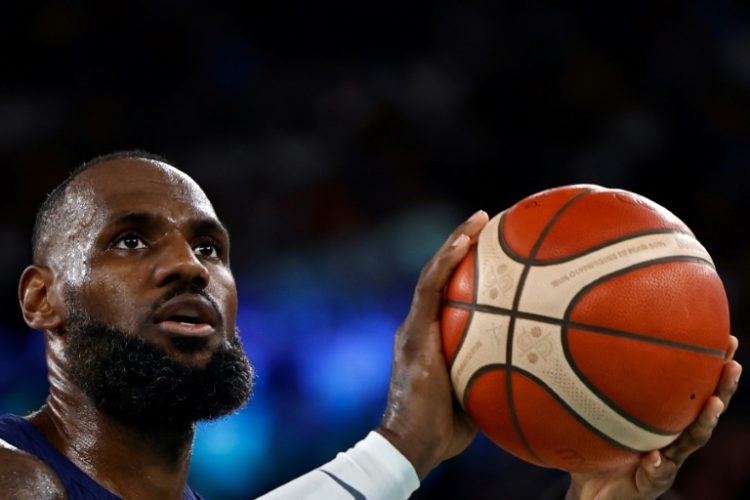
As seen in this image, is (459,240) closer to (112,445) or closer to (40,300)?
(112,445)

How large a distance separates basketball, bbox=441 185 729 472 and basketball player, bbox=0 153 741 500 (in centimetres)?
14

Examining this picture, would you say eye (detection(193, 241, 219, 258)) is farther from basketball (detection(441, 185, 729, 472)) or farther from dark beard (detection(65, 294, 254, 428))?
basketball (detection(441, 185, 729, 472))

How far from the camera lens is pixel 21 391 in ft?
19.6

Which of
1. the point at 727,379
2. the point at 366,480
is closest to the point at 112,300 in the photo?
the point at 366,480

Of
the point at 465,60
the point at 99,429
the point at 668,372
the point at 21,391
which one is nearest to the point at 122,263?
the point at 99,429

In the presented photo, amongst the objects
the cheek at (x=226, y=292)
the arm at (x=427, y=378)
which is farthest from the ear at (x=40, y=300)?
the arm at (x=427, y=378)

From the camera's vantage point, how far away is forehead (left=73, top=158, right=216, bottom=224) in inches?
122

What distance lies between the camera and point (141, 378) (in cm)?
289

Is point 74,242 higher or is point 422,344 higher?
point 74,242

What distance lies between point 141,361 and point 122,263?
313 mm

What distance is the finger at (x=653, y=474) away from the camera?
2.82 metres

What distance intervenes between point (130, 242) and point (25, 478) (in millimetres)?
996

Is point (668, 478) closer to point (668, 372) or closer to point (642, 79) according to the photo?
point (668, 372)

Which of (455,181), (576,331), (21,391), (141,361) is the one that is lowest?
(21,391)
